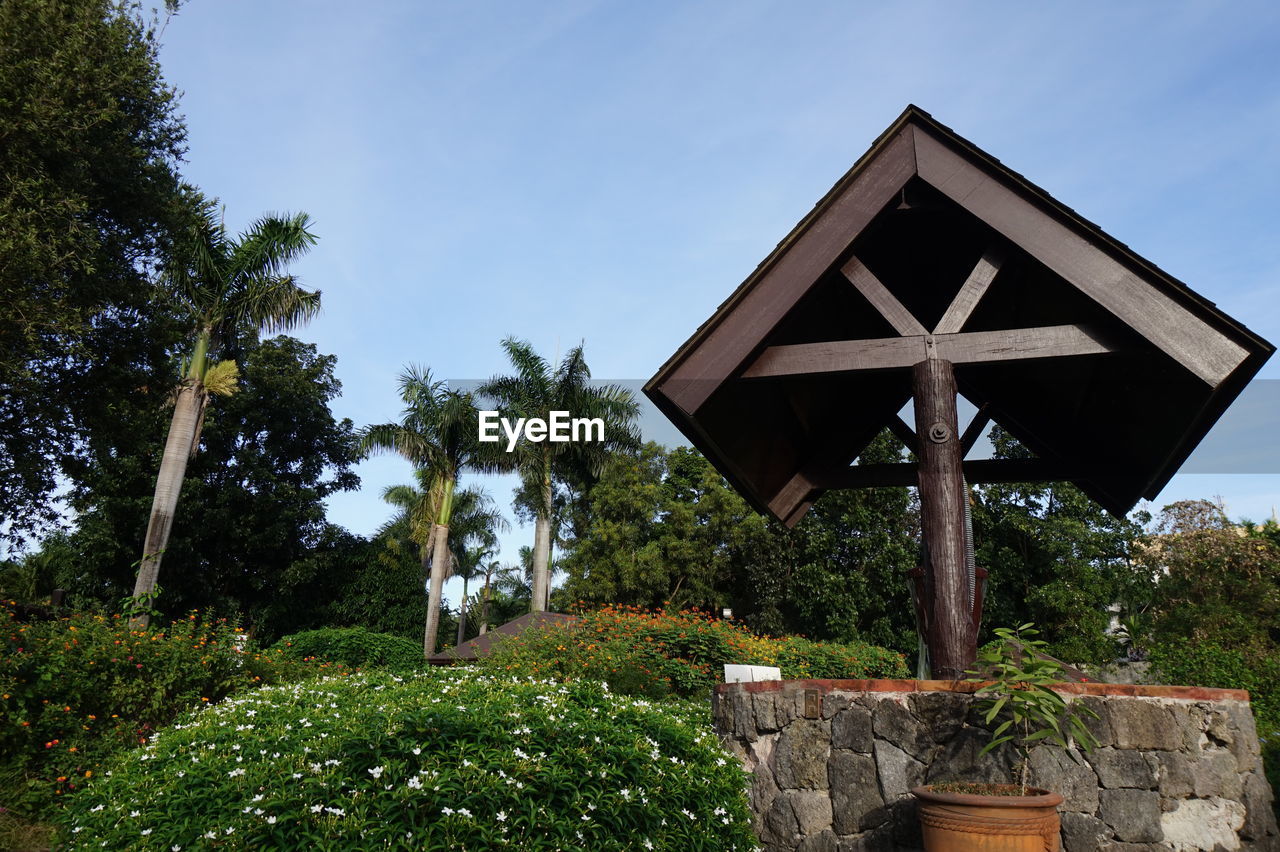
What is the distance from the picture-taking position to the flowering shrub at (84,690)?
7027mm

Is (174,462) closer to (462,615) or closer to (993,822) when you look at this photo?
(993,822)

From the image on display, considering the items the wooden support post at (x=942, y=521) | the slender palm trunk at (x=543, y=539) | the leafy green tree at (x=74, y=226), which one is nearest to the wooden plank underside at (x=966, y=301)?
the wooden support post at (x=942, y=521)

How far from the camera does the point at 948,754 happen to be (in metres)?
4.59

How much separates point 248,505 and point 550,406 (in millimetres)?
11474

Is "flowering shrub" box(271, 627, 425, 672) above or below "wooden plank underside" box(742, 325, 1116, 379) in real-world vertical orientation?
below

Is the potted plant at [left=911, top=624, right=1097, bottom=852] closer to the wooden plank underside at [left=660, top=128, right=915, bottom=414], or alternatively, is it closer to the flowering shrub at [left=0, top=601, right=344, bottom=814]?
the wooden plank underside at [left=660, top=128, right=915, bottom=414]

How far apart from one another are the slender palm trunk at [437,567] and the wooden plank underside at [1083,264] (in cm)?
2659

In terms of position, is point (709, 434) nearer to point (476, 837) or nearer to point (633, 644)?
point (476, 837)

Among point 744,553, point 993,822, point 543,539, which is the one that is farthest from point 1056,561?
point 993,822

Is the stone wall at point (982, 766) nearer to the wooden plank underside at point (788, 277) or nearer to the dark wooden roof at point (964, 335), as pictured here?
the dark wooden roof at point (964, 335)

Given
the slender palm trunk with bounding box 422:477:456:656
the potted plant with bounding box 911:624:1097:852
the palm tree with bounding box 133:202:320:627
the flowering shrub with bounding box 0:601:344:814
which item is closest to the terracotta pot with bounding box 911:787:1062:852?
the potted plant with bounding box 911:624:1097:852

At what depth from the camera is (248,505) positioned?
1158 inches

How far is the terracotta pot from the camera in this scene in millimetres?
3865

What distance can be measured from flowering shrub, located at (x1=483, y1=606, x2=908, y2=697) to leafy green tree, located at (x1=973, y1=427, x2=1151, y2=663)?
15304mm
